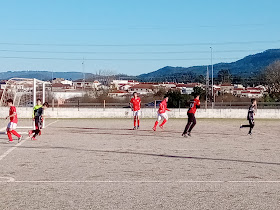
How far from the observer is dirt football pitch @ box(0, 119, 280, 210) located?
774 cm

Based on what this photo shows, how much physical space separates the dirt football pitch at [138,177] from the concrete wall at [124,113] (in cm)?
2505

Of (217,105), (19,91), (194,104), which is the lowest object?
(217,105)

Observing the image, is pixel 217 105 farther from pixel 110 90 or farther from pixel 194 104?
pixel 194 104

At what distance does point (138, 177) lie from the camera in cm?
1023

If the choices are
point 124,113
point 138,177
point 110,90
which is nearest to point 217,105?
point 124,113

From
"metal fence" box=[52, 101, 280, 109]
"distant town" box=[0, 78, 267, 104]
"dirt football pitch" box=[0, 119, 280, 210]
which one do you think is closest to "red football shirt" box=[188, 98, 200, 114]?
"dirt football pitch" box=[0, 119, 280, 210]

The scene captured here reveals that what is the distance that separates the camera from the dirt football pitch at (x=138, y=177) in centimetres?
774

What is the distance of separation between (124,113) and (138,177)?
33.8m

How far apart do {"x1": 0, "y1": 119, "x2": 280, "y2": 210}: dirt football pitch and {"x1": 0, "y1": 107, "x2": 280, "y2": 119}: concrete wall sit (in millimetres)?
25053

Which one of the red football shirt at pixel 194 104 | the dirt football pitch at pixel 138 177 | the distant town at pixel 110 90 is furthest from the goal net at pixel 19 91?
the dirt football pitch at pixel 138 177

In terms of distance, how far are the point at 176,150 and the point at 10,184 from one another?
7.50 metres

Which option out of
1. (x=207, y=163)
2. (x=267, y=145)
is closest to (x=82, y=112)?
(x=267, y=145)

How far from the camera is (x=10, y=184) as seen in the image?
9.29 m

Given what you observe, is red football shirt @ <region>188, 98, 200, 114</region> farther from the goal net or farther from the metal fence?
the metal fence
